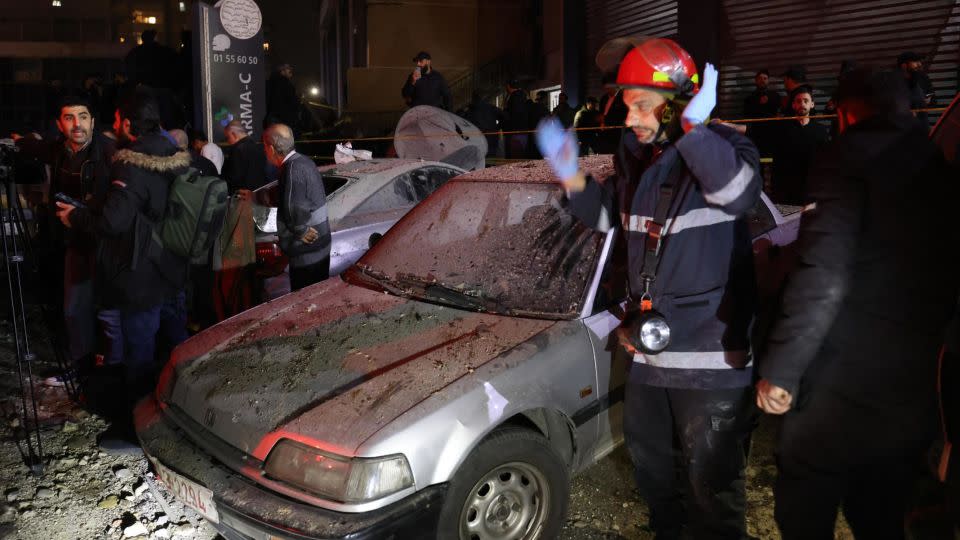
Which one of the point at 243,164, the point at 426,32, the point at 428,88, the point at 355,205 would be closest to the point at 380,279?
the point at 355,205

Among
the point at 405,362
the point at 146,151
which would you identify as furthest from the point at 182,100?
the point at 405,362

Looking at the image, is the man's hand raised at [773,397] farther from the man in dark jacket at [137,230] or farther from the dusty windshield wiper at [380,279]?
the man in dark jacket at [137,230]

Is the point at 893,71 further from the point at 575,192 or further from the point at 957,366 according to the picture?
the point at 575,192

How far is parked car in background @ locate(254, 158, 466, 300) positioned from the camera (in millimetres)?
5352

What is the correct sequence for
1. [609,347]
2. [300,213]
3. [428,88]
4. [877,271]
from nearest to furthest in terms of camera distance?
[877,271] < [609,347] < [300,213] < [428,88]

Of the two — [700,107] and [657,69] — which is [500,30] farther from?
[700,107]

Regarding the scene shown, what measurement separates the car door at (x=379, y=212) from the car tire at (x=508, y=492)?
2867mm

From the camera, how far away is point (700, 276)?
7.79ft

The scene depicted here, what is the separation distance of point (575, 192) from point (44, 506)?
9.72 feet

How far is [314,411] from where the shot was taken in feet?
8.08

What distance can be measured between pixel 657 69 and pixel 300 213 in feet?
9.76

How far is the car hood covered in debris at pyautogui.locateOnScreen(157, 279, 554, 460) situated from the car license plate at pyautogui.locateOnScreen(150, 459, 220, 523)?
20 centimetres

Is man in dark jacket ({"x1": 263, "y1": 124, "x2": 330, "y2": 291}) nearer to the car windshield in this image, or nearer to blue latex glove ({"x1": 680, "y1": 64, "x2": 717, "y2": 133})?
the car windshield

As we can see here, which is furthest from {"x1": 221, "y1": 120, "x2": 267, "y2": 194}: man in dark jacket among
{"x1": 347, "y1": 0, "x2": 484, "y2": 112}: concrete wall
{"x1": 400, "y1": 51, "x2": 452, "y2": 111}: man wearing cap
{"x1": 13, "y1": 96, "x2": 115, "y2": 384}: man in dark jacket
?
{"x1": 347, "y1": 0, "x2": 484, "y2": 112}: concrete wall
